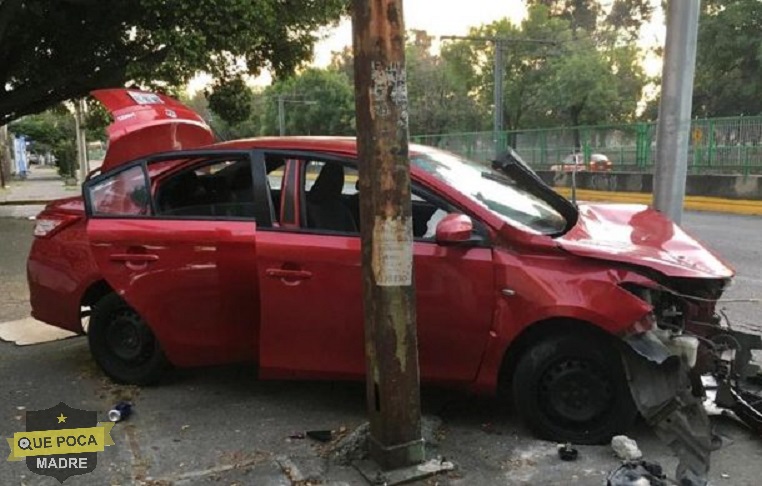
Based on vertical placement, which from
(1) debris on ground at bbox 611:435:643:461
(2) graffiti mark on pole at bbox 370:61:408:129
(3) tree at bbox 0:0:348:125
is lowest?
(1) debris on ground at bbox 611:435:643:461

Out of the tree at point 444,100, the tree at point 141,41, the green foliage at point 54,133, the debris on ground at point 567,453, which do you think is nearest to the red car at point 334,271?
the debris on ground at point 567,453

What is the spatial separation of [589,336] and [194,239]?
237 centimetres

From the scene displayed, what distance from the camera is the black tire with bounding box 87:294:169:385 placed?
4875 millimetres

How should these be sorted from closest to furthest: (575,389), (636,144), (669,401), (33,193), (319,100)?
(669,401)
(575,389)
(636,144)
(33,193)
(319,100)

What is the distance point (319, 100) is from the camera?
203ft

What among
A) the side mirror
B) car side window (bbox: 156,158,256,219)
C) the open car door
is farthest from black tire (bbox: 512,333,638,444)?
car side window (bbox: 156,158,256,219)

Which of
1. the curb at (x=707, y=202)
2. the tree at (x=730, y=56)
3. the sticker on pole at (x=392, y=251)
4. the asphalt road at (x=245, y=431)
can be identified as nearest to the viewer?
the sticker on pole at (x=392, y=251)

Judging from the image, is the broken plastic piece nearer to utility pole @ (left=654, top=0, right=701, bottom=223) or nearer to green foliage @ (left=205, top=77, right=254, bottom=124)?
utility pole @ (left=654, top=0, right=701, bottom=223)

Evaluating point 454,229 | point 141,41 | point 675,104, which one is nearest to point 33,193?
point 141,41

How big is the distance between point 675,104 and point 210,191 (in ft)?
11.7

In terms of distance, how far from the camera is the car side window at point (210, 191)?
4.70m

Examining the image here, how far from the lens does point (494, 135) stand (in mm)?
28828

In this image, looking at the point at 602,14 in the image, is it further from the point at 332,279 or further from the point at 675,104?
the point at 332,279

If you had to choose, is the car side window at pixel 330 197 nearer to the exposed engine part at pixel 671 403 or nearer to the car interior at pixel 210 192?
the car interior at pixel 210 192
